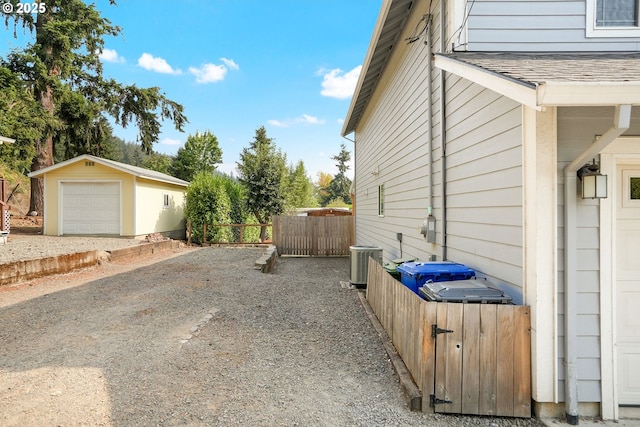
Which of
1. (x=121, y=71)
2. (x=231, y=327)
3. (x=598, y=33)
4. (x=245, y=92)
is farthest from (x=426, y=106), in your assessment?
→ (x=245, y=92)

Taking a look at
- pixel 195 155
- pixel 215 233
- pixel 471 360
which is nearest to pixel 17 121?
pixel 215 233

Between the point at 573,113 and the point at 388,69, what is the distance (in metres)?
5.51

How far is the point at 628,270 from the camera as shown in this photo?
8.99 feet

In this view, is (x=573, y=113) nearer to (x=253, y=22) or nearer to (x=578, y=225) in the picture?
(x=578, y=225)

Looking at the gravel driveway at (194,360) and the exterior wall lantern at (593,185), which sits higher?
the exterior wall lantern at (593,185)

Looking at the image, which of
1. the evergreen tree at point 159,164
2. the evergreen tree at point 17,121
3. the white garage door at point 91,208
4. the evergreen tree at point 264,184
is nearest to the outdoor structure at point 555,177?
the white garage door at point 91,208

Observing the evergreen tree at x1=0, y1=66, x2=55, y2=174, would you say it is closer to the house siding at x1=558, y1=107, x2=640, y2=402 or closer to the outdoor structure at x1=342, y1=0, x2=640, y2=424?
the outdoor structure at x1=342, y1=0, x2=640, y2=424

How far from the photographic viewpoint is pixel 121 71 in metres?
23.2

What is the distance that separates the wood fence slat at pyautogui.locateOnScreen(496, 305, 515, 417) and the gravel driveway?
0.20 m

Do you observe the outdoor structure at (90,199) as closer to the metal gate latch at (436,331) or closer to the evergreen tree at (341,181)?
the metal gate latch at (436,331)

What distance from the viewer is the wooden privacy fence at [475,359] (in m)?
2.66

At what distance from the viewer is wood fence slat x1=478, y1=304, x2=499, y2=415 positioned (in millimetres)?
2684

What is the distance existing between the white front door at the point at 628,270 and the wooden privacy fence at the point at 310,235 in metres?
10.6

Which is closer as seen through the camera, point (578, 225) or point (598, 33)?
point (578, 225)
